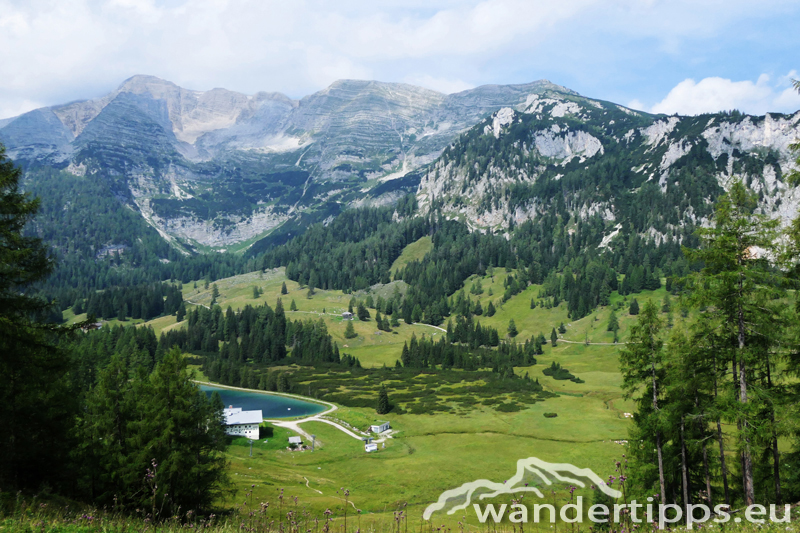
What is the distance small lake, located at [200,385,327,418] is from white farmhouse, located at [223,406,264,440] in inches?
675

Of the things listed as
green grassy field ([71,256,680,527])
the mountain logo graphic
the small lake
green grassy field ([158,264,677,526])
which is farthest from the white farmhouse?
the mountain logo graphic

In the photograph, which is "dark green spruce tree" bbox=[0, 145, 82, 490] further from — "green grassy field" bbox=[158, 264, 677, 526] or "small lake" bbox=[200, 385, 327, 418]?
"small lake" bbox=[200, 385, 327, 418]

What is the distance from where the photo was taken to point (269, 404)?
130750 millimetres

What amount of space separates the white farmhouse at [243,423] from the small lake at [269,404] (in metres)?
17.1

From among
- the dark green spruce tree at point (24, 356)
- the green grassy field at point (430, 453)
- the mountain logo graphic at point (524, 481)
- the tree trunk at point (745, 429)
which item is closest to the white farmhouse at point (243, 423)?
the green grassy field at point (430, 453)

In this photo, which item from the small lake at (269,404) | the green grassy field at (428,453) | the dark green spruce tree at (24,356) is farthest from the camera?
the small lake at (269,404)

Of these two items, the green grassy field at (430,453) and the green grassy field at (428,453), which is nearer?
the green grassy field at (428,453)

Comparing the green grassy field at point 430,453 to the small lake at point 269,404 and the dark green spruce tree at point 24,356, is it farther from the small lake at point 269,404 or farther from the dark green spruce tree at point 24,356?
the dark green spruce tree at point 24,356

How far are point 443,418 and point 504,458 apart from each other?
32137mm

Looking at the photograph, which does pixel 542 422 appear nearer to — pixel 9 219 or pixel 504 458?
pixel 504 458

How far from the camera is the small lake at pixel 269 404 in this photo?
396 feet

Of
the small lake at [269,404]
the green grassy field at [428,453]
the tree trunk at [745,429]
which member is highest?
the tree trunk at [745,429]

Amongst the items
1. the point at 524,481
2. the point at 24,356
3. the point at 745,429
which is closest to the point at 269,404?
the point at 524,481

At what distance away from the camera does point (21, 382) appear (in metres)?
A: 29.7
